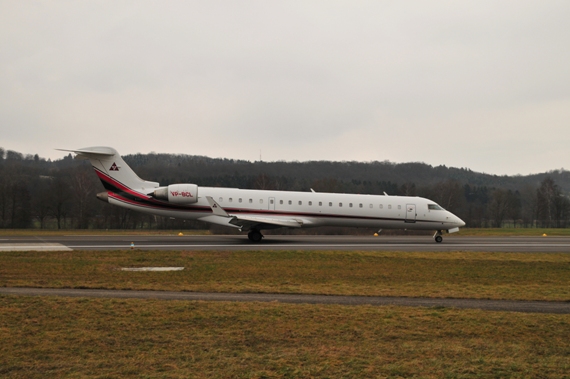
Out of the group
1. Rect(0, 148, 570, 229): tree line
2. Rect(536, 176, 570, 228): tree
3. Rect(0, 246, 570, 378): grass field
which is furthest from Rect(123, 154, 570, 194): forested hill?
Rect(0, 246, 570, 378): grass field

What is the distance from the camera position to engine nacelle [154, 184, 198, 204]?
30234mm

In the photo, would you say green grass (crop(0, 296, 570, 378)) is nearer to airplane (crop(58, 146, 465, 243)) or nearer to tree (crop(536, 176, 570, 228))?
airplane (crop(58, 146, 465, 243))

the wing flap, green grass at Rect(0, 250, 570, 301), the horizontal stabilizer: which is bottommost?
green grass at Rect(0, 250, 570, 301)

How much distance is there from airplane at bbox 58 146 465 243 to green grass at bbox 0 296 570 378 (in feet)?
60.0

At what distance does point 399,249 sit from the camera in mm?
27391

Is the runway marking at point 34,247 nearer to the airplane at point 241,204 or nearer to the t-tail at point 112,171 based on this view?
the t-tail at point 112,171

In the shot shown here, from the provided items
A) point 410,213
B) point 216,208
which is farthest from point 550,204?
point 216,208

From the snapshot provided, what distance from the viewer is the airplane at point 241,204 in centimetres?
3034

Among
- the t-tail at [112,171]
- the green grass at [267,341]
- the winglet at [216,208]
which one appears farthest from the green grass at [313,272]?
the t-tail at [112,171]

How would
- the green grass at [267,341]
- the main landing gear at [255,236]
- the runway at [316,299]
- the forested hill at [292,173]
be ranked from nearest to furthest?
the green grass at [267,341] < the runway at [316,299] < the main landing gear at [255,236] < the forested hill at [292,173]

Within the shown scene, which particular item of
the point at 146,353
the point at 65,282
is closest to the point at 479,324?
the point at 146,353

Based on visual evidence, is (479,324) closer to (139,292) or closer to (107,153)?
(139,292)

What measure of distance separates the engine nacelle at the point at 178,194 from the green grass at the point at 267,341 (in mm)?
18161

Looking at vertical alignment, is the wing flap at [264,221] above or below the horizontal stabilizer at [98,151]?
below
